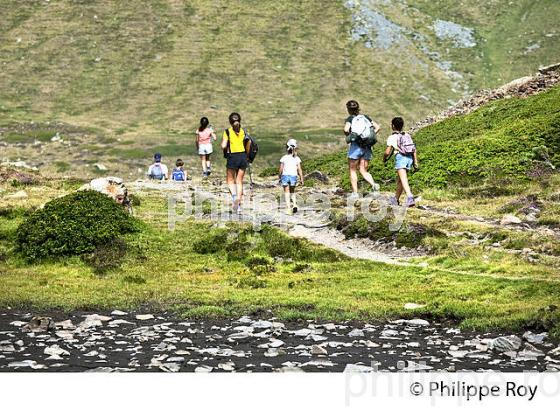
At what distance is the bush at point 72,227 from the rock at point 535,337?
13.4 meters

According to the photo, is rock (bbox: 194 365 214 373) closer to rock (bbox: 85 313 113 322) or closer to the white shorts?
rock (bbox: 85 313 113 322)

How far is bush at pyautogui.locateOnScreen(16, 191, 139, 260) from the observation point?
2270cm

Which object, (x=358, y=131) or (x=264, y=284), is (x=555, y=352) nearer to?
(x=264, y=284)

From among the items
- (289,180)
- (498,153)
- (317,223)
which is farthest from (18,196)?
(498,153)

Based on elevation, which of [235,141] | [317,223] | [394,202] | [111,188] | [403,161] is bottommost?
[317,223]

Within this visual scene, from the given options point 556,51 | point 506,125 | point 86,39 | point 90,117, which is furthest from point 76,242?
point 556,51

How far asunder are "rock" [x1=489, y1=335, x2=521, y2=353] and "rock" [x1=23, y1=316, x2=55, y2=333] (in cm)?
827

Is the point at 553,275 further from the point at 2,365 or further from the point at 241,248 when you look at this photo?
the point at 2,365

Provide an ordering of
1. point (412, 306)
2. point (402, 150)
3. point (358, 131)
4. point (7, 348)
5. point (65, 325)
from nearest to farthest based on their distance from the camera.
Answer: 1. point (7, 348)
2. point (65, 325)
3. point (412, 306)
4. point (402, 150)
5. point (358, 131)

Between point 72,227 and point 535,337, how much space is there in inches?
559

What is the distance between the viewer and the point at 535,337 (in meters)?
13.9

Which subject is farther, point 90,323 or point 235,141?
point 235,141

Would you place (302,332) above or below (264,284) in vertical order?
below

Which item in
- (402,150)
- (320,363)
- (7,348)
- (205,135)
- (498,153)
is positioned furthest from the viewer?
(205,135)
